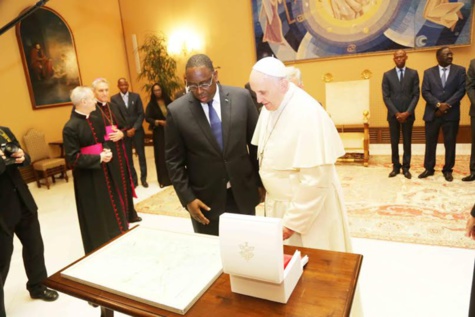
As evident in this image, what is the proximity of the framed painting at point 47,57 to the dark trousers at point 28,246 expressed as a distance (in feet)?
16.8

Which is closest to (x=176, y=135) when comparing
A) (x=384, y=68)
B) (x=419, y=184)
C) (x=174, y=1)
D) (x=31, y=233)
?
(x=31, y=233)

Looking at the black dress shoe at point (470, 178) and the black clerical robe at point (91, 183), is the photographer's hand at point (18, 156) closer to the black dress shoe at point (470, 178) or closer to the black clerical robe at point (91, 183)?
the black clerical robe at point (91, 183)

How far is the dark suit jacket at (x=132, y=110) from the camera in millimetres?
5820

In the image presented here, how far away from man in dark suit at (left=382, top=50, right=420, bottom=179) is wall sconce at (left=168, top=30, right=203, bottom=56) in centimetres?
459

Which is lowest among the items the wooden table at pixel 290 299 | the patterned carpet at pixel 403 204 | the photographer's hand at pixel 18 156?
the patterned carpet at pixel 403 204

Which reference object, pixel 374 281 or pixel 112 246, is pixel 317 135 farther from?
pixel 374 281

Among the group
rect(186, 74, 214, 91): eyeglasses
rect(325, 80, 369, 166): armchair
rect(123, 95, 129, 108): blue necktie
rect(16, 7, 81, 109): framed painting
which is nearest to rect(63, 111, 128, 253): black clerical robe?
rect(186, 74, 214, 91): eyeglasses

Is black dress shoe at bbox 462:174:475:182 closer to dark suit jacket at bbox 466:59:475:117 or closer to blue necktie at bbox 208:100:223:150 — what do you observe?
dark suit jacket at bbox 466:59:475:117

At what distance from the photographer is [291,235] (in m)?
1.90

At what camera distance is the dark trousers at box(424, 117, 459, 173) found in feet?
16.4

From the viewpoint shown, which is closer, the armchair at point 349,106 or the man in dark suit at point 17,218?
the man in dark suit at point 17,218

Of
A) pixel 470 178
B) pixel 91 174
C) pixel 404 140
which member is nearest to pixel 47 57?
pixel 91 174

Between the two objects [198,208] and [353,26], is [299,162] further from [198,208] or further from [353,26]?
[353,26]

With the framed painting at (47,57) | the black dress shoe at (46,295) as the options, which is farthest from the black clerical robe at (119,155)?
the framed painting at (47,57)
